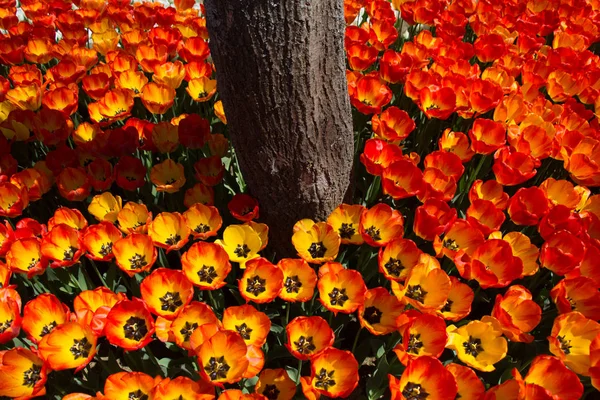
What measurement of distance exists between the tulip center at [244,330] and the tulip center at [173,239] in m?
0.42

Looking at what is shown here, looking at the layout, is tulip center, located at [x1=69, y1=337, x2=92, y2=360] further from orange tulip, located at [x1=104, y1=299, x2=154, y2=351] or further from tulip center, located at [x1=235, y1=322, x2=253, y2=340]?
tulip center, located at [x1=235, y1=322, x2=253, y2=340]

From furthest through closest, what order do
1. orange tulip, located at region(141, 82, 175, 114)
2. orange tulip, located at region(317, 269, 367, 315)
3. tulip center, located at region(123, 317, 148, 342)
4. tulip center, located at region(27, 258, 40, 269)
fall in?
orange tulip, located at region(141, 82, 175, 114)
tulip center, located at region(27, 258, 40, 269)
orange tulip, located at region(317, 269, 367, 315)
tulip center, located at region(123, 317, 148, 342)

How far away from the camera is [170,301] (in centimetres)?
158

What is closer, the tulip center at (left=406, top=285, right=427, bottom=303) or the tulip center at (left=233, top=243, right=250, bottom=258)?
the tulip center at (left=406, top=285, right=427, bottom=303)

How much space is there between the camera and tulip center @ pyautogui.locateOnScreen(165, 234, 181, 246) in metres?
1.77

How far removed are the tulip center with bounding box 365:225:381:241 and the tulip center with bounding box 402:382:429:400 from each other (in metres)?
0.52

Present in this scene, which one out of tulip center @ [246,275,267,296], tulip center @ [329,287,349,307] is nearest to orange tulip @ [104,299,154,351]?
tulip center @ [246,275,267,296]

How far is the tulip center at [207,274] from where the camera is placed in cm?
164

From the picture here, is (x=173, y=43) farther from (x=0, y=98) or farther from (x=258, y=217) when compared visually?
(x=258, y=217)

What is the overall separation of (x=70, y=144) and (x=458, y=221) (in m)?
1.83

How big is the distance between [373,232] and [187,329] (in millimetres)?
711

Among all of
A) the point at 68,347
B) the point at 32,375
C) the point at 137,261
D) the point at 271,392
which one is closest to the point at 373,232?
the point at 271,392

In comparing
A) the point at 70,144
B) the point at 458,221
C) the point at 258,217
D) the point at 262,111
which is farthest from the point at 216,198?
the point at 458,221

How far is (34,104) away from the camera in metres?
2.30
